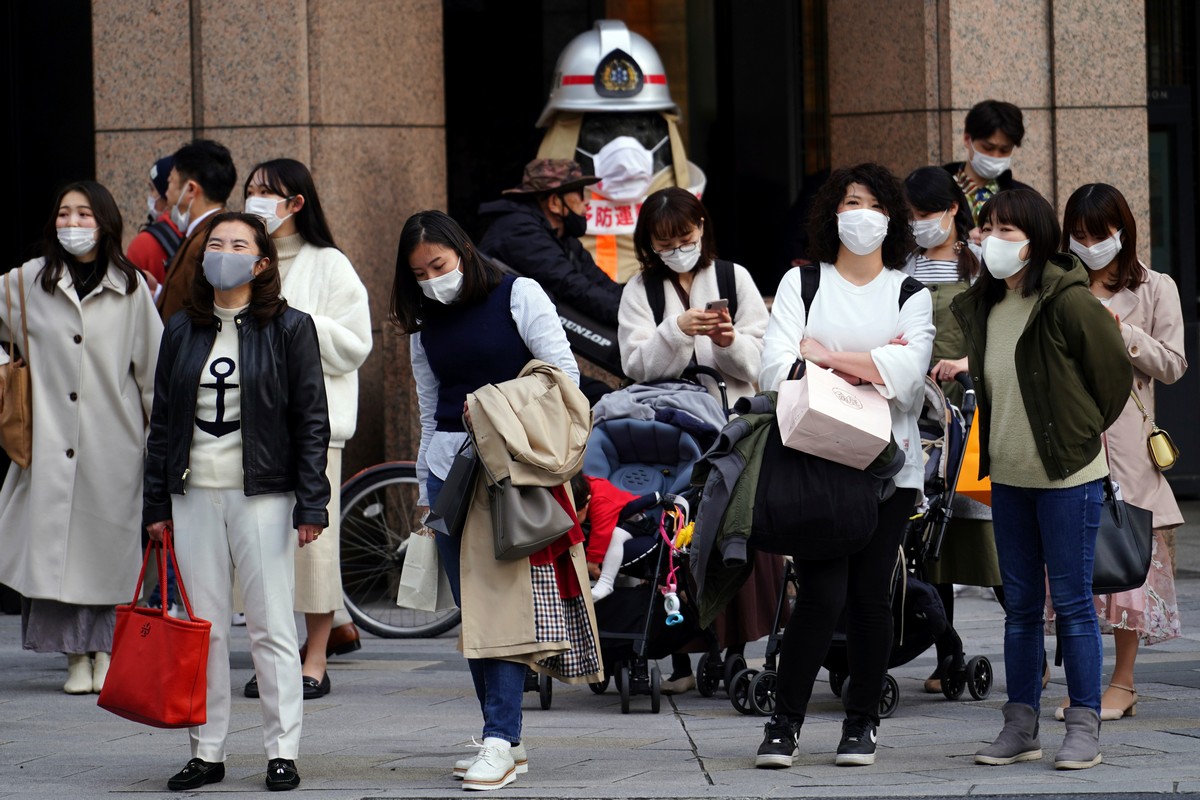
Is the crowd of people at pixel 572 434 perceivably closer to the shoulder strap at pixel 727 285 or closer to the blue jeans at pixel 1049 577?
the blue jeans at pixel 1049 577

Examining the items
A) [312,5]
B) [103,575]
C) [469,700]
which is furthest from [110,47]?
[469,700]

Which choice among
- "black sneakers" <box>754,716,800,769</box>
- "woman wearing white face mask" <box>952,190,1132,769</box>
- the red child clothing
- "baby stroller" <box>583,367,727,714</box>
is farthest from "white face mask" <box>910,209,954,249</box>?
"black sneakers" <box>754,716,800,769</box>

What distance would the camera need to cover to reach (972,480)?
23.8ft

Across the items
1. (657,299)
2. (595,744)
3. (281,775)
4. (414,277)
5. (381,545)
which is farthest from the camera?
(381,545)

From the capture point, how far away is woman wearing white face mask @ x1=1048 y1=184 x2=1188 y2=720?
6.91 metres

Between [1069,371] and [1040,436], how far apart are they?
23cm

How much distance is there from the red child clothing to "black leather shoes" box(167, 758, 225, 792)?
1739 millimetres

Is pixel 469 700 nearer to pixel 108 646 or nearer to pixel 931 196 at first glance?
pixel 108 646

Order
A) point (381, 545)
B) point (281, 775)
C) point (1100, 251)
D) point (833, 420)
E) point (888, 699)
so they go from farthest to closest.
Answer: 1. point (381, 545)
2. point (888, 699)
3. point (1100, 251)
4. point (281, 775)
5. point (833, 420)

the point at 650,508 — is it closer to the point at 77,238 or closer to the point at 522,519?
the point at 522,519

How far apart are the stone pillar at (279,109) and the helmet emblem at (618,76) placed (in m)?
1.28

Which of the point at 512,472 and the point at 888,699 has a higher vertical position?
the point at 512,472

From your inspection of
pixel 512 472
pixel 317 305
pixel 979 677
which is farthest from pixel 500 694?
pixel 317 305

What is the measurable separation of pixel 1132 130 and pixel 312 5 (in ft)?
15.3
